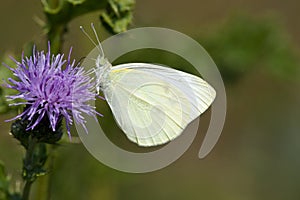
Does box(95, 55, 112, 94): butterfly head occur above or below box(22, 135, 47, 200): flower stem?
above

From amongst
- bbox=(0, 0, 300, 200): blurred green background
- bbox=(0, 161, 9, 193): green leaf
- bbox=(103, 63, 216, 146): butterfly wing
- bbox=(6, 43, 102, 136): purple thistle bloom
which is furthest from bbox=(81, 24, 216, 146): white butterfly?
bbox=(0, 161, 9, 193): green leaf

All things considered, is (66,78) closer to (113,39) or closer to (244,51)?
(113,39)

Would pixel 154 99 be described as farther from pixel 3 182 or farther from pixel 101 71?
pixel 3 182

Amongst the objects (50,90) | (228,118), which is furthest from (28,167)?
(228,118)

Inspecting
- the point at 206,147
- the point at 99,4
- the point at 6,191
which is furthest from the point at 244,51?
the point at 6,191

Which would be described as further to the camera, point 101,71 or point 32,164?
point 101,71

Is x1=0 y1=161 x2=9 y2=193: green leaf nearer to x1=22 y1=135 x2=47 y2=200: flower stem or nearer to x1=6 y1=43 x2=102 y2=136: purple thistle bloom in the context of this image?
x1=22 y1=135 x2=47 y2=200: flower stem
